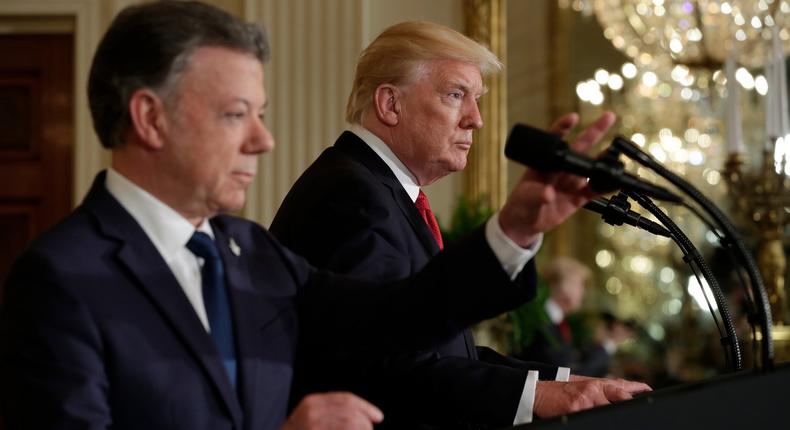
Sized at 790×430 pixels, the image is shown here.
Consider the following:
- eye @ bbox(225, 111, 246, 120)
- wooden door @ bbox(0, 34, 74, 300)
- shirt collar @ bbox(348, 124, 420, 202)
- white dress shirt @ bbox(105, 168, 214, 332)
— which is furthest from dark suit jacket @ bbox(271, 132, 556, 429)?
wooden door @ bbox(0, 34, 74, 300)

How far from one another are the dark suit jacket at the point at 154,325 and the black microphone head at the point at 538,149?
0.18 m

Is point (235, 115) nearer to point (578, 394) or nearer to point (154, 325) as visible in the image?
point (154, 325)

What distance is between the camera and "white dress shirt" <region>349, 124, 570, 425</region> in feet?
5.70

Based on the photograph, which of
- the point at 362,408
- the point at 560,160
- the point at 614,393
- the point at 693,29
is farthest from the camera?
the point at 693,29

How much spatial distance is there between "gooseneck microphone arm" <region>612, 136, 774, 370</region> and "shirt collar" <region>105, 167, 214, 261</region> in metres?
0.63

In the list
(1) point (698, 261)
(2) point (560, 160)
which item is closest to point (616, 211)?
(1) point (698, 261)

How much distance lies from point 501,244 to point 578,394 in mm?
783

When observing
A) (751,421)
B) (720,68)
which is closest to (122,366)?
(751,421)

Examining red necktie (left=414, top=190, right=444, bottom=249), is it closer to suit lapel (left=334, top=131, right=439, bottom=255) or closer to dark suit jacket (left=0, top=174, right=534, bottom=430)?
suit lapel (left=334, top=131, right=439, bottom=255)

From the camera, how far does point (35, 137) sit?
6.05 m

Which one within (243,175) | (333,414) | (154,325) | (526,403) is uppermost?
(243,175)

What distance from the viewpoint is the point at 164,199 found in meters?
1.80

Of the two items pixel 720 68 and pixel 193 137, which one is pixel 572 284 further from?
pixel 193 137

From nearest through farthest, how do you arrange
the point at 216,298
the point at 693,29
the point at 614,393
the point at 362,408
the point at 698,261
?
the point at 362,408 → the point at 216,298 → the point at 698,261 → the point at 614,393 → the point at 693,29
